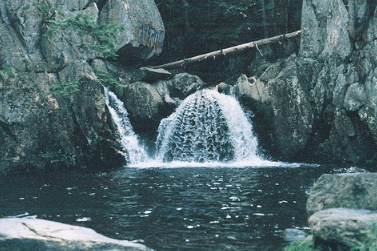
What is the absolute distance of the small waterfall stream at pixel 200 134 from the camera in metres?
19.9

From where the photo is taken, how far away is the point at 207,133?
20344 millimetres

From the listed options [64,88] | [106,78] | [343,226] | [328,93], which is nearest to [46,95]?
[64,88]

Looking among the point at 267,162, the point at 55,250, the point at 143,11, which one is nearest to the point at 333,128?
the point at 267,162

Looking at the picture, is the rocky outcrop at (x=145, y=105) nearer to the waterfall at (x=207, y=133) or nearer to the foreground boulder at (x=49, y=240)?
the waterfall at (x=207, y=133)

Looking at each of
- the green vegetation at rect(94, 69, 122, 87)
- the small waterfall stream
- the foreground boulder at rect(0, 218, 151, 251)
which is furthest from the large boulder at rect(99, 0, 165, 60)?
the foreground boulder at rect(0, 218, 151, 251)

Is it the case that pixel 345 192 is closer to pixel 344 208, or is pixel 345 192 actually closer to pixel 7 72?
pixel 344 208

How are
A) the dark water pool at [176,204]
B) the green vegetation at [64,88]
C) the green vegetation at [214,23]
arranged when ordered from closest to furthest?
the dark water pool at [176,204]
the green vegetation at [64,88]
the green vegetation at [214,23]

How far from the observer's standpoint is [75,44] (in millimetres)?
19500

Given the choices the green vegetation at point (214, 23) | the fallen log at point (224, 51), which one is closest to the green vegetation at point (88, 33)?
the fallen log at point (224, 51)

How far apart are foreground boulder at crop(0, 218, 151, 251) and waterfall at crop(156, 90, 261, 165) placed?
14.0 metres

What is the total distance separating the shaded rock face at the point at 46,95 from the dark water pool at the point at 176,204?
6.95 feet

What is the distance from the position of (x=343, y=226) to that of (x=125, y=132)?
1603 centimetres

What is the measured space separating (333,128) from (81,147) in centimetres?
1131

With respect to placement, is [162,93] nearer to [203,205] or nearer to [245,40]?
[245,40]
